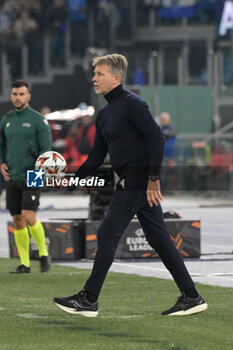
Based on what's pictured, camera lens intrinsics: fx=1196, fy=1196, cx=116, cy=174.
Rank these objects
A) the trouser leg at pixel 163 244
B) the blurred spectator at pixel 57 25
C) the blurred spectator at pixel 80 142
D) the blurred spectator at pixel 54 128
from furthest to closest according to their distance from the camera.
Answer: the blurred spectator at pixel 57 25
the blurred spectator at pixel 54 128
the blurred spectator at pixel 80 142
the trouser leg at pixel 163 244

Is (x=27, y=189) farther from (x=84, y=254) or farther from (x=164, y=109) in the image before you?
(x=164, y=109)

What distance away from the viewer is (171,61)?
3503 cm

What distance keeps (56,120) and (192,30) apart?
851 centimetres

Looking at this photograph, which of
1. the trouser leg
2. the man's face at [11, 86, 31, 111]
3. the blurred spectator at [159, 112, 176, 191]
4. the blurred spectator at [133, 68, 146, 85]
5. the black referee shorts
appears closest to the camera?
the trouser leg

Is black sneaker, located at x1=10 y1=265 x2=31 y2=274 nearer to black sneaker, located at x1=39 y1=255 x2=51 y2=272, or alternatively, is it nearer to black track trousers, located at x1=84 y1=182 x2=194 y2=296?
black sneaker, located at x1=39 y1=255 x2=51 y2=272

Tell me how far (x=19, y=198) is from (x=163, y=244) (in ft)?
13.6

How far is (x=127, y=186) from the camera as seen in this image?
885 cm

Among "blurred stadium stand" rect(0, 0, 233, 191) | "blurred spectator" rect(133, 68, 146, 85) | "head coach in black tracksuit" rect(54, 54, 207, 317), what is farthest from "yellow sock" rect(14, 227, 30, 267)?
"blurred stadium stand" rect(0, 0, 233, 191)

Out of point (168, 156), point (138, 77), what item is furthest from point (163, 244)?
point (138, 77)

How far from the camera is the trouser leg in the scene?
884 centimetres

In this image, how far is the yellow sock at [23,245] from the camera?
1282 centimetres

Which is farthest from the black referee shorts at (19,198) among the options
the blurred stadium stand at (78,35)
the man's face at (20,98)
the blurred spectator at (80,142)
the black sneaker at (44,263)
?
the blurred stadium stand at (78,35)

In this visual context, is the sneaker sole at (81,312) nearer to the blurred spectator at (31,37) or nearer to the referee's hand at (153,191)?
the referee's hand at (153,191)

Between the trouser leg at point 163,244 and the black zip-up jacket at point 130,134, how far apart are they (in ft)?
1.07
